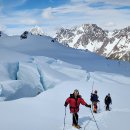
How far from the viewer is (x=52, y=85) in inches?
1636

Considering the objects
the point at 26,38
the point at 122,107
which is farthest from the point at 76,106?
the point at 26,38

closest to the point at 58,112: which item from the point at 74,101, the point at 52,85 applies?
the point at 74,101

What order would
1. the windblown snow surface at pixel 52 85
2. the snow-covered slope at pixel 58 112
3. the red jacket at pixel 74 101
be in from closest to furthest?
the red jacket at pixel 74 101, the snow-covered slope at pixel 58 112, the windblown snow surface at pixel 52 85

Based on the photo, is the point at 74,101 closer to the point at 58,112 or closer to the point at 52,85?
the point at 58,112

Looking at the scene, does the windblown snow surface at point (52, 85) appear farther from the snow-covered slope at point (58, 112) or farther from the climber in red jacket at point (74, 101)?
the climber in red jacket at point (74, 101)

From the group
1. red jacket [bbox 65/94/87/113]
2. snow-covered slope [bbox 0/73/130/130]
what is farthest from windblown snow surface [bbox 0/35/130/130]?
red jacket [bbox 65/94/87/113]

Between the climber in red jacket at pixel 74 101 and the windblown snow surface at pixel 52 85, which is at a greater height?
the climber in red jacket at pixel 74 101

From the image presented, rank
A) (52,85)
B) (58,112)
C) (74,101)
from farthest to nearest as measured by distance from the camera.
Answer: (52,85) → (58,112) → (74,101)

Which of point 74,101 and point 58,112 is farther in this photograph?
point 58,112

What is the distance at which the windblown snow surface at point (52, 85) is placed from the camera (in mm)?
23128

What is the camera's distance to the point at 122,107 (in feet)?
100

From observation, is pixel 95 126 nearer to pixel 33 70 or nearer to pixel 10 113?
pixel 10 113

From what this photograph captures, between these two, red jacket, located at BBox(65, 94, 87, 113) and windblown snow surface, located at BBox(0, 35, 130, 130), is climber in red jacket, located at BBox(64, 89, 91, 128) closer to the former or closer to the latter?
red jacket, located at BBox(65, 94, 87, 113)

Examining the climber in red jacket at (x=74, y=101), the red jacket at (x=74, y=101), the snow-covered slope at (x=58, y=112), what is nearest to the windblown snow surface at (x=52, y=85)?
the snow-covered slope at (x=58, y=112)
